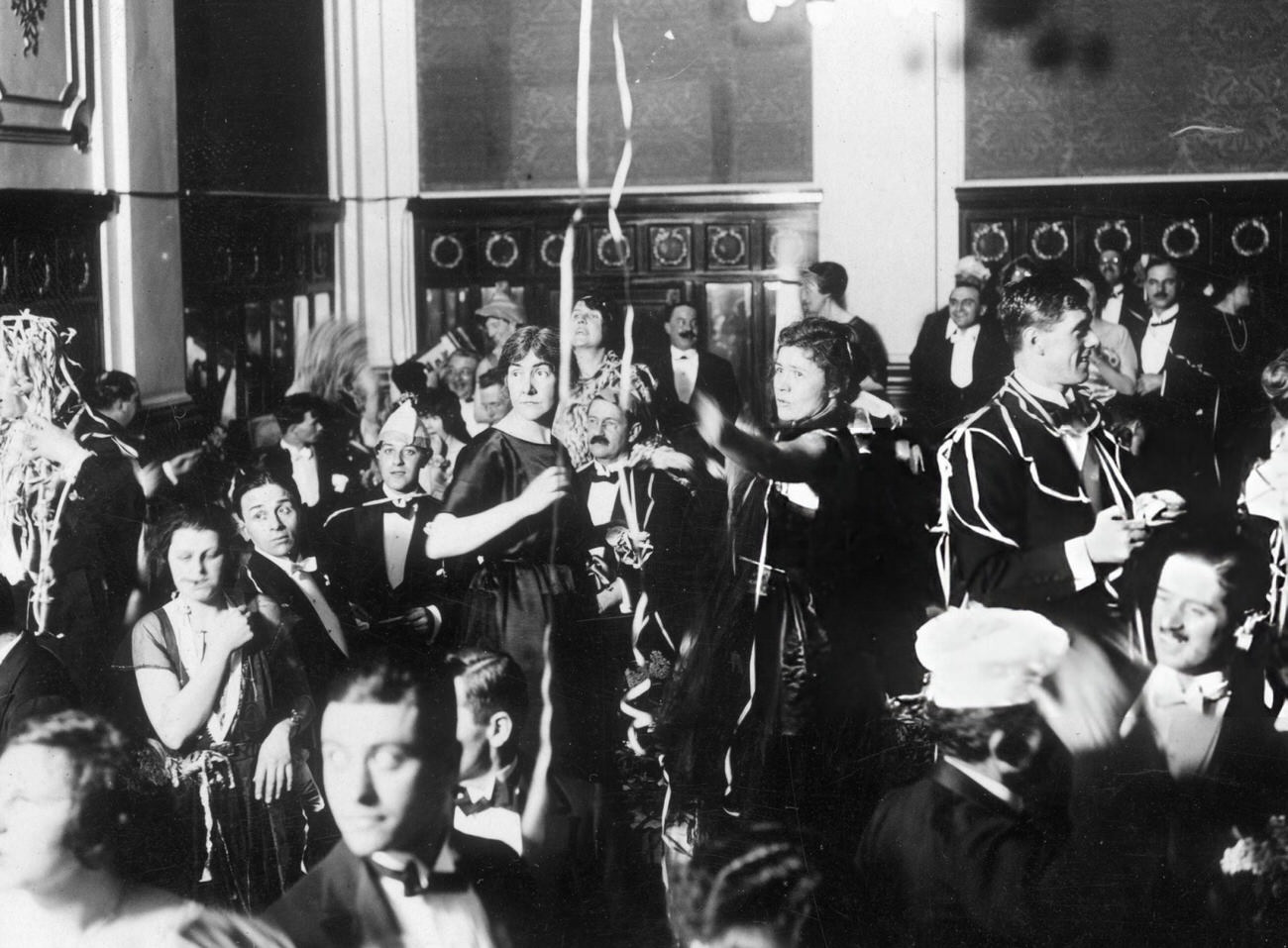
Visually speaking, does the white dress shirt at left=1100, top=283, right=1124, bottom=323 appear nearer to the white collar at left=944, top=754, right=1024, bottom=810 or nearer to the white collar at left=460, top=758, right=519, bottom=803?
the white collar at left=944, top=754, right=1024, bottom=810

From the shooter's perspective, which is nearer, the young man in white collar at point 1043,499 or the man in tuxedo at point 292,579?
Result: the young man in white collar at point 1043,499

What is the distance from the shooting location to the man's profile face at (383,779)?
2561 mm

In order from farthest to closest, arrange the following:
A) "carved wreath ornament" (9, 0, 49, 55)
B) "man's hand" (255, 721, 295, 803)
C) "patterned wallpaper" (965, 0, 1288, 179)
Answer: "man's hand" (255, 721, 295, 803)
"carved wreath ornament" (9, 0, 49, 55)
"patterned wallpaper" (965, 0, 1288, 179)

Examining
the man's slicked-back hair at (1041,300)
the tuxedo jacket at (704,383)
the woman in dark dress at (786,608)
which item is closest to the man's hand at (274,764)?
the woman in dark dress at (786,608)

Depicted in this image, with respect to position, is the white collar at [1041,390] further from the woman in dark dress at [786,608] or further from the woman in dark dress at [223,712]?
the woman in dark dress at [223,712]

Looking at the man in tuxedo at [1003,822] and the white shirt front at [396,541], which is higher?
the white shirt front at [396,541]

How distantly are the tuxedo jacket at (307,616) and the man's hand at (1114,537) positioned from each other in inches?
50.4

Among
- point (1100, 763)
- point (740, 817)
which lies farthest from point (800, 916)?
point (1100, 763)

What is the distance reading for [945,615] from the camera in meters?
2.44

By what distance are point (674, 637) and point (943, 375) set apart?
64 cm

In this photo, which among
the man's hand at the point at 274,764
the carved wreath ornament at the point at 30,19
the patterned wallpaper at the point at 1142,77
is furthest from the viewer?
the man's hand at the point at 274,764

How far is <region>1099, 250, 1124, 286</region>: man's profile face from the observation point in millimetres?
2406

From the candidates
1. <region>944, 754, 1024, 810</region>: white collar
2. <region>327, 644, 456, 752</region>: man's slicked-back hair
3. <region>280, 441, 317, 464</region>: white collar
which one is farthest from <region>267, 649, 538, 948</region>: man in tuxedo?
<region>944, 754, 1024, 810</region>: white collar

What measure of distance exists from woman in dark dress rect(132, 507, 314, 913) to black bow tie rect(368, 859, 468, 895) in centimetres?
19
